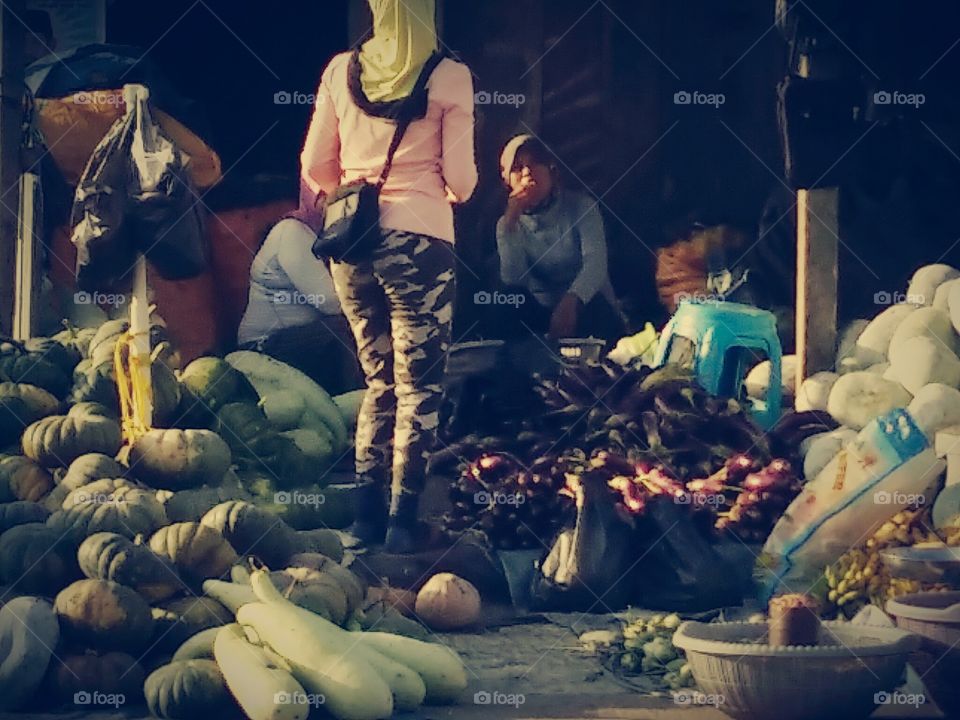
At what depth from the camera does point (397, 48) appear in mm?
9656

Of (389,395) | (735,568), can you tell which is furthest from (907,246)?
(389,395)

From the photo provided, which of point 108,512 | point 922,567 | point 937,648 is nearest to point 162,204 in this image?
point 108,512

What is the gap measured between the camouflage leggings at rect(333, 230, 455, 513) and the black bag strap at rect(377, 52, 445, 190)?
0.29 m

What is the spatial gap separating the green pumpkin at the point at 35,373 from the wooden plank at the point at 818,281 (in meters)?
3.51

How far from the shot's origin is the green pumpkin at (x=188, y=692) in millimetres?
8406

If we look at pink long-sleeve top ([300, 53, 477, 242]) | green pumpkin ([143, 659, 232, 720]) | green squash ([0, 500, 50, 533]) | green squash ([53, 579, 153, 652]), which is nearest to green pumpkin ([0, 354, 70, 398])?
green squash ([0, 500, 50, 533])

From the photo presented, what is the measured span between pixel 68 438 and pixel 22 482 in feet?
→ 0.94

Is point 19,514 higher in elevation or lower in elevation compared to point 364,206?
lower

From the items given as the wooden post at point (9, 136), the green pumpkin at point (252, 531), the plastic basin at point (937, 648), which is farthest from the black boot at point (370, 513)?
the plastic basin at point (937, 648)

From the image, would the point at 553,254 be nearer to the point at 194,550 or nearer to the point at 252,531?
the point at 252,531

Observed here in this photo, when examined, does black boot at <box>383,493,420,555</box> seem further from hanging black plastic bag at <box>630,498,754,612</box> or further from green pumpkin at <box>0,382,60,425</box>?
green pumpkin at <box>0,382,60,425</box>

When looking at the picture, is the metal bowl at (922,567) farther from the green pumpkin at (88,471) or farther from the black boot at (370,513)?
the green pumpkin at (88,471)

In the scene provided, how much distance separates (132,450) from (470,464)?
1568mm

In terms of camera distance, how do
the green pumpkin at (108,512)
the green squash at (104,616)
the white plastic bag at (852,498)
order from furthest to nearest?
the white plastic bag at (852,498), the green pumpkin at (108,512), the green squash at (104,616)
